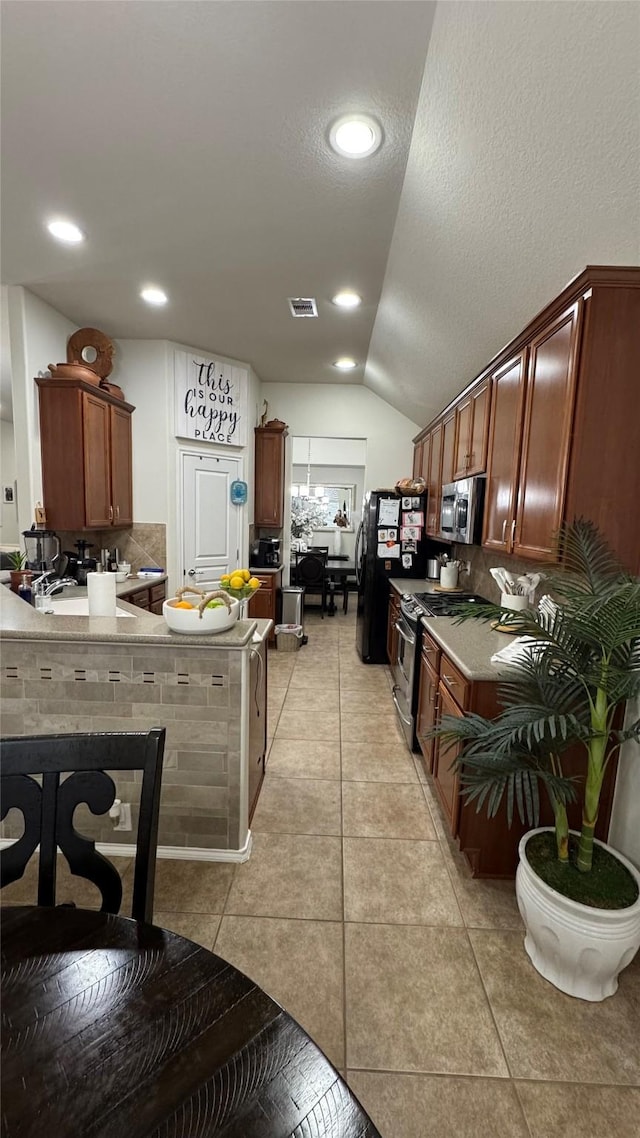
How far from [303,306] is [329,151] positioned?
152 cm

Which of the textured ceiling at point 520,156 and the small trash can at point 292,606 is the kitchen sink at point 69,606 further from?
the textured ceiling at point 520,156

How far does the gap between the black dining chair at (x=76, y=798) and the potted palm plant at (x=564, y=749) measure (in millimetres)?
985

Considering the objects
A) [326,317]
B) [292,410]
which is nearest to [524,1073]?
[326,317]

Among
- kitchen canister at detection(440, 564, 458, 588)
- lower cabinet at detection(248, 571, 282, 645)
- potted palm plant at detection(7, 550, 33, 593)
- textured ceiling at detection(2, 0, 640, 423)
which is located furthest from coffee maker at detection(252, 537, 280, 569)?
textured ceiling at detection(2, 0, 640, 423)

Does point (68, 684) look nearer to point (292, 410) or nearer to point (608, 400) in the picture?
point (608, 400)

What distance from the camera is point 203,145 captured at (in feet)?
6.52

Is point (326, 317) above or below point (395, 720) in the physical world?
above

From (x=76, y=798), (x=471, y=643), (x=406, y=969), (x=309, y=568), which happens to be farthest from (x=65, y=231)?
(x=309, y=568)

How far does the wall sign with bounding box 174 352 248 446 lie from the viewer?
4.36 metres

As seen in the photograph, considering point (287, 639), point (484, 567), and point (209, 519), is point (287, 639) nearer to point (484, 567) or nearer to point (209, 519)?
point (209, 519)

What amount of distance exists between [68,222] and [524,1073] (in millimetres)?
4022

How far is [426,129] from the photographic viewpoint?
1.84m

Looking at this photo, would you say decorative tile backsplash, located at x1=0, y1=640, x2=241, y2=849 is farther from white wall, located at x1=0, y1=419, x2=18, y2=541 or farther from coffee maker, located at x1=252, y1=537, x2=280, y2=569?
coffee maker, located at x1=252, y1=537, x2=280, y2=569

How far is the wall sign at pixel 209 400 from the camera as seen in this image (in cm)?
436
